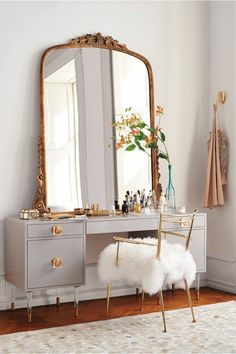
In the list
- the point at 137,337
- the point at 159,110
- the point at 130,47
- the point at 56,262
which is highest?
the point at 130,47

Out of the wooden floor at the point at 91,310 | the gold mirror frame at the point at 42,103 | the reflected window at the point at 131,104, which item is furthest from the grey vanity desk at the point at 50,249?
the reflected window at the point at 131,104

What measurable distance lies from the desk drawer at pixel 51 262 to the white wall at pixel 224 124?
1.55m

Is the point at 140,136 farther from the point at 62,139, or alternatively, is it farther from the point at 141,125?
the point at 62,139

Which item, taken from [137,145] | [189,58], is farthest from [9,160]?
[189,58]

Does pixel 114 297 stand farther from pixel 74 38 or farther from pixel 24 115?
pixel 74 38

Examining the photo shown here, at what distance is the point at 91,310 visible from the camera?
4.37 meters

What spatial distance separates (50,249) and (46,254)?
44 mm

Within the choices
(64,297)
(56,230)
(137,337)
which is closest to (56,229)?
(56,230)

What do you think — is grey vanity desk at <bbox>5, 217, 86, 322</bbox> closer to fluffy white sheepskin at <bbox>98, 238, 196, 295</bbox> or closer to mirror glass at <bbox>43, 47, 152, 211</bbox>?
fluffy white sheepskin at <bbox>98, 238, 196, 295</bbox>

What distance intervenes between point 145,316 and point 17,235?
1074 mm

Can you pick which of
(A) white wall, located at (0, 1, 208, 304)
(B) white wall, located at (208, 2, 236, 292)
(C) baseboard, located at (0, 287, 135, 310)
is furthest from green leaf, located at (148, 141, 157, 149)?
(C) baseboard, located at (0, 287, 135, 310)

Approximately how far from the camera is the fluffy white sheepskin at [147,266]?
3.69 metres

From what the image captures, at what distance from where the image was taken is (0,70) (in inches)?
173

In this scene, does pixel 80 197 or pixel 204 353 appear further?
pixel 80 197
